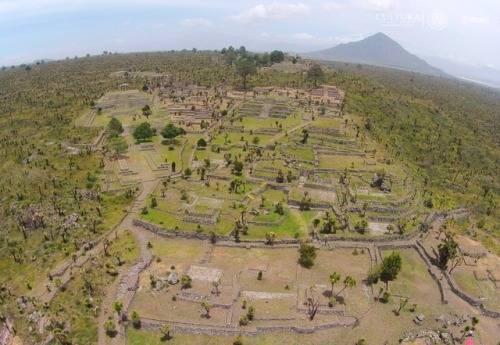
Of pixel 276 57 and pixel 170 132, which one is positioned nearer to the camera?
pixel 170 132

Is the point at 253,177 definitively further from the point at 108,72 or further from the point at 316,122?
the point at 108,72

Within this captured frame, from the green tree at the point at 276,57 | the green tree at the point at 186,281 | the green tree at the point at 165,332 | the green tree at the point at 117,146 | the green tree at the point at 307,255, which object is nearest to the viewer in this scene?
the green tree at the point at 165,332

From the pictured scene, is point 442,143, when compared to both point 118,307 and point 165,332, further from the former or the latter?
point 118,307

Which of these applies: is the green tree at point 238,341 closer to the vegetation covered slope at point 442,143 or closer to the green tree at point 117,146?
the vegetation covered slope at point 442,143

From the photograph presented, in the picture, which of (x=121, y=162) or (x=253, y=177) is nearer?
(x=253, y=177)

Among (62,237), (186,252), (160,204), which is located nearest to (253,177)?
(160,204)

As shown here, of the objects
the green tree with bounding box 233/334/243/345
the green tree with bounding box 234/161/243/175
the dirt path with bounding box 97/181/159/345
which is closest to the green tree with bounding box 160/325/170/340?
the dirt path with bounding box 97/181/159/345

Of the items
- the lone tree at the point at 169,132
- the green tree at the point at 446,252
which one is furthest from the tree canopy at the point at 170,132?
the green tree at the point at 446,252

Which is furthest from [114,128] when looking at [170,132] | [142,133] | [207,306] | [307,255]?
[207,306]

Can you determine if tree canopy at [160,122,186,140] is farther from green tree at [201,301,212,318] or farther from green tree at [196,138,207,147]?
green tree at [201,301,212,318]
